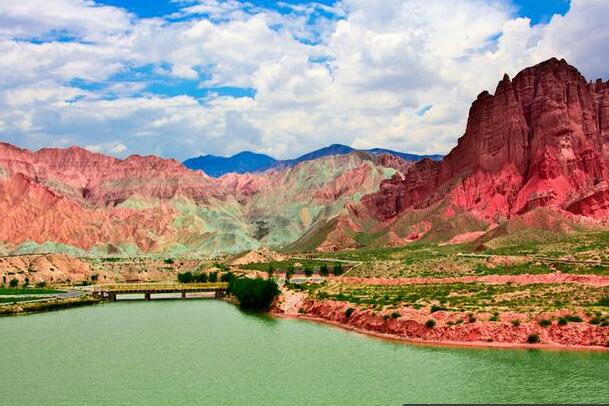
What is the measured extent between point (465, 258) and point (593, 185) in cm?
6300

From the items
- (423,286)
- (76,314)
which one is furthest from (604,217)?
(76,314)

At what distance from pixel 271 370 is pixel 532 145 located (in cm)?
13176

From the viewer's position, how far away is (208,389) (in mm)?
41594

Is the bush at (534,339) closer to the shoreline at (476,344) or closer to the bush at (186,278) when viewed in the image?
the shoreline at (476,344)

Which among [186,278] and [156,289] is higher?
[186,278]

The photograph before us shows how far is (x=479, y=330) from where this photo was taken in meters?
53.3

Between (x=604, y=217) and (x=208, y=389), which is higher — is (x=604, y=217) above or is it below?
above

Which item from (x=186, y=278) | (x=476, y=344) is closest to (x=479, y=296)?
(x=476, y=344)

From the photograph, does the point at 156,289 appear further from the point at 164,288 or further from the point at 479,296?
the point at 479,296

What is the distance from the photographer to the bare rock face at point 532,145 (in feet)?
509

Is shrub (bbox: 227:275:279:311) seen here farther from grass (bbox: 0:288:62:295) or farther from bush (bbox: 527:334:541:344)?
bush (bbox: 527:334:541:344)

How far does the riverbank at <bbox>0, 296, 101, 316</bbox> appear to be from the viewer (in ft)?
274

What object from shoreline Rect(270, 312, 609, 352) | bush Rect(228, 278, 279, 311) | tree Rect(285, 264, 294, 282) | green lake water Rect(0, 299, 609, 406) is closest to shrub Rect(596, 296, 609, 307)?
shoreline Rect(270, 312, 609, 352)

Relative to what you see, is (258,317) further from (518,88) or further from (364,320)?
(518,88)
